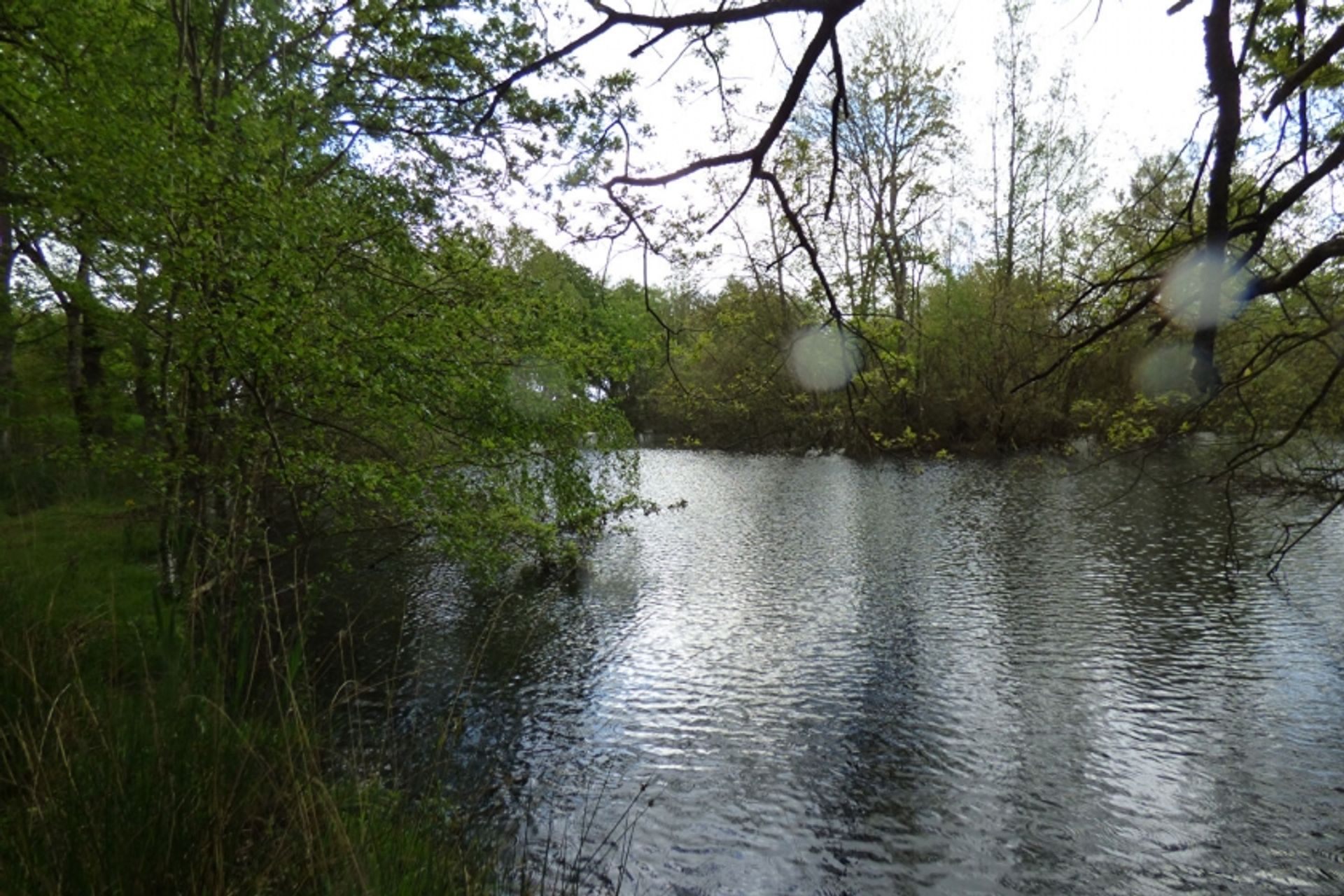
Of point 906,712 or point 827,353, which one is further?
point 906,712

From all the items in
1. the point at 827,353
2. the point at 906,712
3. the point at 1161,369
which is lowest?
the point at 906,712

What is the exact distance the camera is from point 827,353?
4.70 m

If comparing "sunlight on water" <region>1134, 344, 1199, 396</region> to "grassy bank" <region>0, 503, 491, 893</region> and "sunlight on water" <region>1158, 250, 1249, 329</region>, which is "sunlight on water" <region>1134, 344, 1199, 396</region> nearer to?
"sunlight on water" <region>1158, 250, 1249, 329</region>

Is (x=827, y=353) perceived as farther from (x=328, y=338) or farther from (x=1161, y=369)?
(x=1161, y=369)

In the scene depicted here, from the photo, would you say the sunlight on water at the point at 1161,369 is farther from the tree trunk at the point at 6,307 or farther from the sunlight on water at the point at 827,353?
the tree trunk at the point at 6,307

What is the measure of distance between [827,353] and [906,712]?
11.6 feet

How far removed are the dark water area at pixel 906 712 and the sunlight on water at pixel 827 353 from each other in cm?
213

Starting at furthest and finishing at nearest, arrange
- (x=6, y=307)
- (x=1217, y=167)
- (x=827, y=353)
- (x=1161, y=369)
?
(x=1161, y=369) < (x=6, y=307) < (x=827, y=353) < (x=1217, y=167)

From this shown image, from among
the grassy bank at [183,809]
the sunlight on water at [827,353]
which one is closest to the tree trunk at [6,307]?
the grassy bank at [183,809]

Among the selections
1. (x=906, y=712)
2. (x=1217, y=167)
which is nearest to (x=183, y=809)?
(x=1217, y=167)

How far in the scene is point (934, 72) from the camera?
701 inches

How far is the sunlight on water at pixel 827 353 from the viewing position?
3312mm

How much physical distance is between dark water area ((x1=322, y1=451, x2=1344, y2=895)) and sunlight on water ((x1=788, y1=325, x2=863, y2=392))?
83.7 inches

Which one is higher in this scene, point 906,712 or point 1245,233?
point 1245,233
